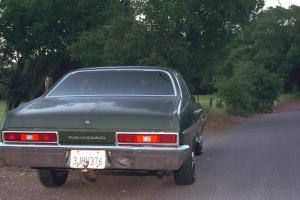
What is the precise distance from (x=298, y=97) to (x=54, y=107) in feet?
194

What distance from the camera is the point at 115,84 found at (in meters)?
7.25

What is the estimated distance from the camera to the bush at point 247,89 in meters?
30.0

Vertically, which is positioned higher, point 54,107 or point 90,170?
point 54,107

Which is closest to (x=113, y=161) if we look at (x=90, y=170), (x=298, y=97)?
(x=90, y=170)

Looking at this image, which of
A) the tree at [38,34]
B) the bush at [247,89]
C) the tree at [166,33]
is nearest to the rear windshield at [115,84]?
the tree at [166,33]

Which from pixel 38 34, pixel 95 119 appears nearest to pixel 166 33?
pixel 38 34

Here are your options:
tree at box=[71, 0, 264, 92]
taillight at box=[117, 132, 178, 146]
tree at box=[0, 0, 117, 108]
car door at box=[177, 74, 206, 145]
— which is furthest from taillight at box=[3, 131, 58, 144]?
tree at box=[0, 0, 117, 108]

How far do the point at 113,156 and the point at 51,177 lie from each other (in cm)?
151

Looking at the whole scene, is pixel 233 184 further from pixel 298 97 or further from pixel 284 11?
pixel 284 11

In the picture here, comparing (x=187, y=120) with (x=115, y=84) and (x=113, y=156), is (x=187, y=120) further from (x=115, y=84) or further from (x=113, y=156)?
(x=115, y=84)

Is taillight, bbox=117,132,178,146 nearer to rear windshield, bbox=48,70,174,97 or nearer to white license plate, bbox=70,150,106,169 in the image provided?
white license plate, bbox=70,150,106,169

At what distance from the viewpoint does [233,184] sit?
7258 millimetres

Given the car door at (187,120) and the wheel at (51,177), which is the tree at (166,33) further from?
the wheel at (51,177)

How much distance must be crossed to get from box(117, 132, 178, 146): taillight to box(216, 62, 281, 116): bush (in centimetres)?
2398
